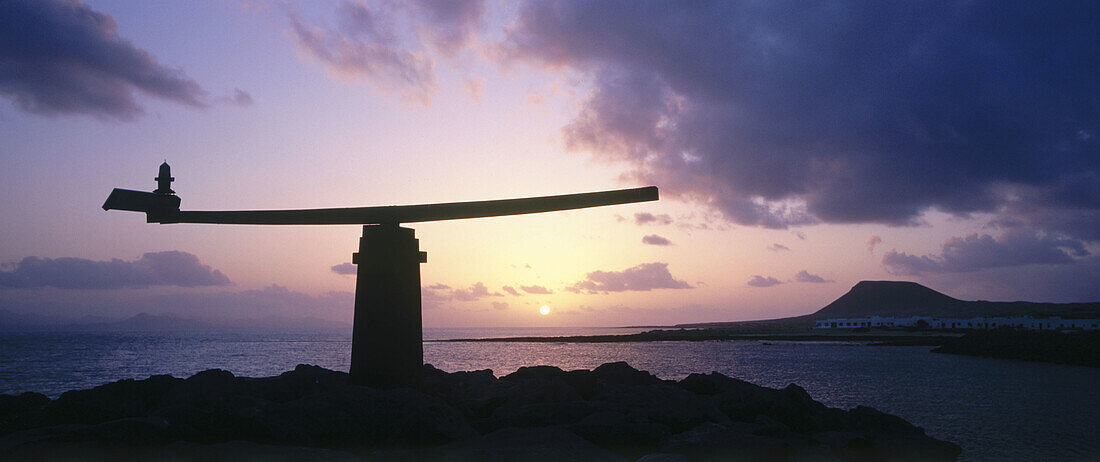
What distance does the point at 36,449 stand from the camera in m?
6.88

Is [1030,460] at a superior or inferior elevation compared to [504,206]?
inferior

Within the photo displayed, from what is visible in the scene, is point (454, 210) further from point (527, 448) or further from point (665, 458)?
point (665, 458)

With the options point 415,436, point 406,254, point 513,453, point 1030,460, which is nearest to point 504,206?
point 406,254

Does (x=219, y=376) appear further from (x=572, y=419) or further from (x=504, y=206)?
(x=572, y=419)

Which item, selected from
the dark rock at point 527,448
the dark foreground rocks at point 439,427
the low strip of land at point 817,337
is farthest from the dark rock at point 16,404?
the low strip of land at point 817,337

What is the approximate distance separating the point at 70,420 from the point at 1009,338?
170ft

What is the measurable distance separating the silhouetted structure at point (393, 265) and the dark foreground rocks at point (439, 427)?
49.7 inches

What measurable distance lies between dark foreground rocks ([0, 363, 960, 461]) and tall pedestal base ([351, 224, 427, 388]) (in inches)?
46.6

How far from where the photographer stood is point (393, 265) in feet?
37.6

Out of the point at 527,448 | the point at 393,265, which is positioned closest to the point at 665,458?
the point at 527,448

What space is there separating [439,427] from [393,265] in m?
3.94

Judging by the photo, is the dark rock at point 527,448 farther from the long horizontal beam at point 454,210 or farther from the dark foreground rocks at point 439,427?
the long horizontal beam at point 454,210

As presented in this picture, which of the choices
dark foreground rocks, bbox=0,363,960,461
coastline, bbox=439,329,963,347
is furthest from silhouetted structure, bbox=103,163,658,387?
coastline, bbox=439,329,963,347

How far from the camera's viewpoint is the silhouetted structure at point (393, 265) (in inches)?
446
